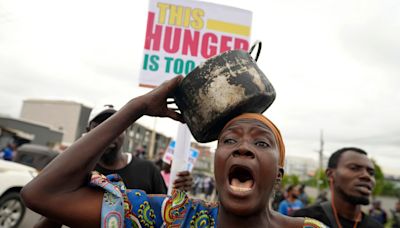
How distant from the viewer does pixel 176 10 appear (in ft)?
10.6

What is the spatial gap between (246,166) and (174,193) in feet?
1.49

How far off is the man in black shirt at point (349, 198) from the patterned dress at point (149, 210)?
1254 mm

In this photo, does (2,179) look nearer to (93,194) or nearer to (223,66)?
(93,194)

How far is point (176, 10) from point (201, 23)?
0.85 ft

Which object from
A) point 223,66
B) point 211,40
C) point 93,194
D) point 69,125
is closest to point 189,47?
point 211,40

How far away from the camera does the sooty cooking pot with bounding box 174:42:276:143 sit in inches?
62.7

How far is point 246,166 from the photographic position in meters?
1.52

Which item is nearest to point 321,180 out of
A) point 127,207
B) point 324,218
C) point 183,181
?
point 324,218

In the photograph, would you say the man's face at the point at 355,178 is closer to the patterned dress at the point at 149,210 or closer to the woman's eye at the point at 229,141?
the patterned dress at the point at 149,210

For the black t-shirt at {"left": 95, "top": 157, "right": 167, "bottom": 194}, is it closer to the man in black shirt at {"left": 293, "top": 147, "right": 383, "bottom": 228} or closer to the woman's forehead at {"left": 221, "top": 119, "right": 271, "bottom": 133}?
the man in black shirt at {"left": 293, "top": 147, "right": 383, "bottom": 228}

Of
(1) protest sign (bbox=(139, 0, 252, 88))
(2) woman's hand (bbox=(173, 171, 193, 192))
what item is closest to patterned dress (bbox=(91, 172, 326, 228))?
(2) woman's hand (bbox=(173, 171, 193, 192))

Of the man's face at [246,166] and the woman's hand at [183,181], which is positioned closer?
the man's face at [246,166]

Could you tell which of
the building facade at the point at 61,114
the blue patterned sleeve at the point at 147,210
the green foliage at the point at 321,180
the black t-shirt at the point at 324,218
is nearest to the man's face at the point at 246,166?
the blue patterned sleeve at the point at 147,210

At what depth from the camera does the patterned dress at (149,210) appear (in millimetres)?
1617
